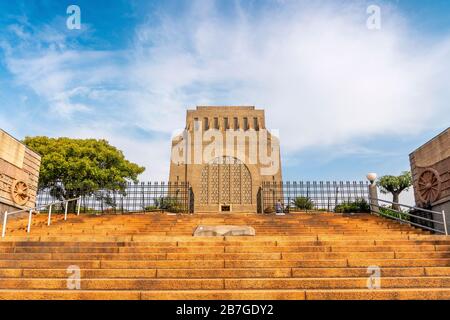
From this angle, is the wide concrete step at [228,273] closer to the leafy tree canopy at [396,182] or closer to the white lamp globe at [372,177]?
the white lamp globe at [372,177]

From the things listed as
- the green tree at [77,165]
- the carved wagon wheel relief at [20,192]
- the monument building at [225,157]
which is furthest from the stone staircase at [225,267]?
the monument building at [225,157]

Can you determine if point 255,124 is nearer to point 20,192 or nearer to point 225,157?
point 225,157

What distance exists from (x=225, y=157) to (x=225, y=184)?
2813 mm

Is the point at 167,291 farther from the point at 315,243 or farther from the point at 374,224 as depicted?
the point at 374,224

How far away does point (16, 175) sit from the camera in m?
13.4

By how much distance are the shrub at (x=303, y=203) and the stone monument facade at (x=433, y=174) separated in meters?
5.27

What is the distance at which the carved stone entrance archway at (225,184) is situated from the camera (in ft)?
101

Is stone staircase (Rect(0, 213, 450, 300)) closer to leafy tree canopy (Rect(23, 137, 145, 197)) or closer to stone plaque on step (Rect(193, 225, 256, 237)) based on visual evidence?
stone plaque on step (Rect(193, 225, 256, 237))

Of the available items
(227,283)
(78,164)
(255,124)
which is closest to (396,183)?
(255,124)

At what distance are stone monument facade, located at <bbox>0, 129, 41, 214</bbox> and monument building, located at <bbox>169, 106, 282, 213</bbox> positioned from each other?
15452 mm

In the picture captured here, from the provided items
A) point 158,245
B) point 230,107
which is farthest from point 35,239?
point 230,107

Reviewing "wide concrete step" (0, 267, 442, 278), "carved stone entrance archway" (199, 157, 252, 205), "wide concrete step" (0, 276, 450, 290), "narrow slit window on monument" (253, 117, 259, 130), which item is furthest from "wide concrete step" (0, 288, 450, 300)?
"narrow slit window on monument" (253, 117, 259, 130)

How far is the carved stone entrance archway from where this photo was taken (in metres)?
30.6
